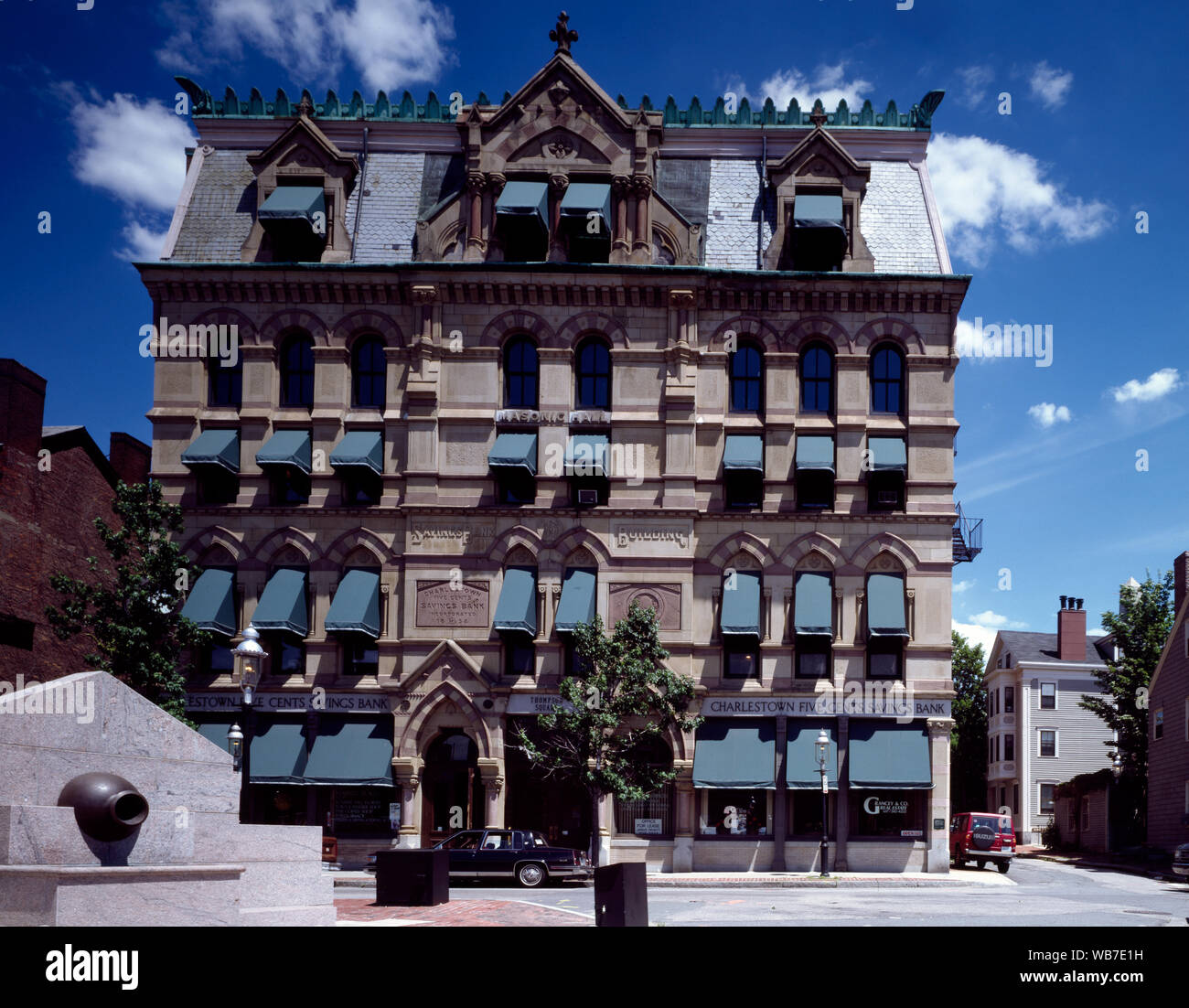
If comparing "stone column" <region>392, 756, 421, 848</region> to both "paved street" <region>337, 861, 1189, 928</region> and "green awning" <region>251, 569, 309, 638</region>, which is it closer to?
"green awning" <region>251, 569, 309, 638</region>

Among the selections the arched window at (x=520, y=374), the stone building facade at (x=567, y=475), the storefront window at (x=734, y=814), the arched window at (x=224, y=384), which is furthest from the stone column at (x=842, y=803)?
the arched window at (x=224, y=384)

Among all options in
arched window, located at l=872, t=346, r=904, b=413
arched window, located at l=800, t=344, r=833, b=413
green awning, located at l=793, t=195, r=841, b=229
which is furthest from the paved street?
green awning, located at l=793, t=195, r=841, b=229

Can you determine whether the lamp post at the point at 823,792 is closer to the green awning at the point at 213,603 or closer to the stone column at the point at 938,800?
the stone column at the point at 938,800

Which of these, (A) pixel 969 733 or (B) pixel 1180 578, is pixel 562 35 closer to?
(B) pixel 1180 578

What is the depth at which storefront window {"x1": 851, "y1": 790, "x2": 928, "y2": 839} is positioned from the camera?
37.4 m

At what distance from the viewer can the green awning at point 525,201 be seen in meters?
37.9

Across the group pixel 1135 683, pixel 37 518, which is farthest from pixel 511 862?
pixel 1135 683

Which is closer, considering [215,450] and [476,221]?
[215,450]

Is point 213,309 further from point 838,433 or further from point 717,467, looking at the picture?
point 838,433

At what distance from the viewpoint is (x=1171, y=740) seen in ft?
162

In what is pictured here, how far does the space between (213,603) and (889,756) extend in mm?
20371

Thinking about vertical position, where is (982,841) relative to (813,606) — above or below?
below

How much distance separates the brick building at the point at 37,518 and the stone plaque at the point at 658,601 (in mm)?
17176
